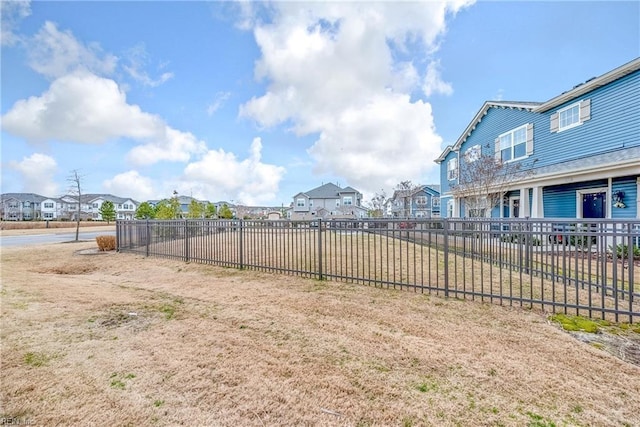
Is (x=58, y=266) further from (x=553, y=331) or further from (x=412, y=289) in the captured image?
(x=553, y=331)

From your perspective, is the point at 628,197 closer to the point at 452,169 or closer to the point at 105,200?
the point at 452,169

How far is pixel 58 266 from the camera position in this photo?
29.3 ft

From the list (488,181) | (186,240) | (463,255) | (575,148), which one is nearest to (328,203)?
(488,181)

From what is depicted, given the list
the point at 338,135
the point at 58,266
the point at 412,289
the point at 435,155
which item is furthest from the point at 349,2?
the point at 435,155

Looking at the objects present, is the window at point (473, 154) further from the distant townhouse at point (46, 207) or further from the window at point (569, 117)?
the distant townhouse at point (46, 207)

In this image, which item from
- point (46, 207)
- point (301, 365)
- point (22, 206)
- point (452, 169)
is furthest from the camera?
point (46, 207)

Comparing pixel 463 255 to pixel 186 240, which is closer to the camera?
pixel 463 255

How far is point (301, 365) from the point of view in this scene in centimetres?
268

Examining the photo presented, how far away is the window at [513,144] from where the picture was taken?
15910 mm

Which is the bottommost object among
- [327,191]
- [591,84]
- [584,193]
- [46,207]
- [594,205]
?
[594,205]

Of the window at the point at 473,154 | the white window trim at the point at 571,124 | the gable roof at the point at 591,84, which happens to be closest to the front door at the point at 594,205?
the white window trim at the point at 571,124

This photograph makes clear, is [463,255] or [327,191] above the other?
[327,191]

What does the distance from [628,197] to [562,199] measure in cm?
340

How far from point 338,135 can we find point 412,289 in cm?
2283
